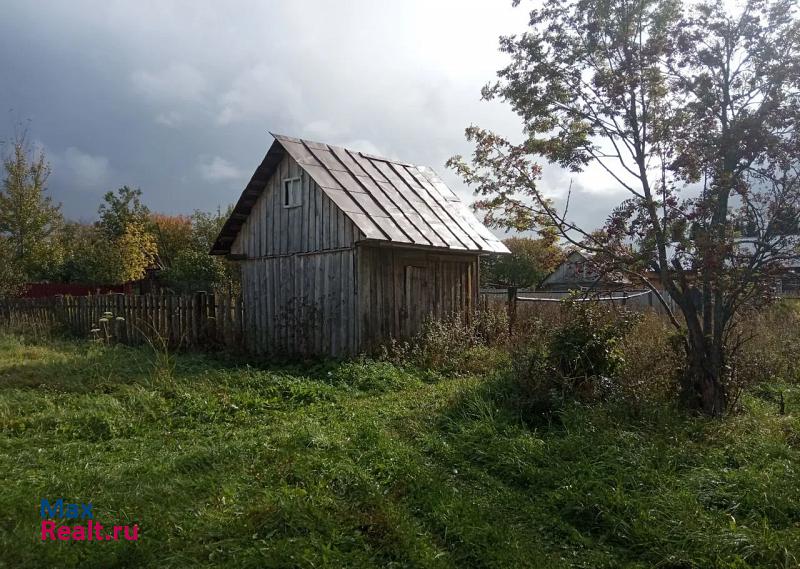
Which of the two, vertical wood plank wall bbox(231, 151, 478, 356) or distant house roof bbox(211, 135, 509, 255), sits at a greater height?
distant house roof bbox(211, 135, 509, 255)

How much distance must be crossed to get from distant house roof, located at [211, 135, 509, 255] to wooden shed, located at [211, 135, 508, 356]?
0.04 metres

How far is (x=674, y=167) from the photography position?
6691 millimetres

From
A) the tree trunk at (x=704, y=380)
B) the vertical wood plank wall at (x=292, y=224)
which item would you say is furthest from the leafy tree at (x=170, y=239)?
the tree trunk at (x=704, y=380)

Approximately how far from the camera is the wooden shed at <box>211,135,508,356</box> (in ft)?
37.3

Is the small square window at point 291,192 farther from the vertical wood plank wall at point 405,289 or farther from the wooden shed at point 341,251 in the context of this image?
the vertical wood plank wall at point 405,289

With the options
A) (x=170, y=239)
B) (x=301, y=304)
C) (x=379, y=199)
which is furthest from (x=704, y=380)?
(x=170, y=239)

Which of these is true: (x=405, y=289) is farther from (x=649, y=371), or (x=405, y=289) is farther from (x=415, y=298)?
(x=649, y=371)

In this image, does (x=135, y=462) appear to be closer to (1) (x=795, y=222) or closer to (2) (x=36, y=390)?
(2) (x=36, y=390)

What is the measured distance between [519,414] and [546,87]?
14.7 ft

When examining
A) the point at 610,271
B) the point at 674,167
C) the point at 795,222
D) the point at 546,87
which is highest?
the point at 546,87

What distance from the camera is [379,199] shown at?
40.7 ft

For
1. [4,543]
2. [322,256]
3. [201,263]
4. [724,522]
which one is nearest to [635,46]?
[724,522]

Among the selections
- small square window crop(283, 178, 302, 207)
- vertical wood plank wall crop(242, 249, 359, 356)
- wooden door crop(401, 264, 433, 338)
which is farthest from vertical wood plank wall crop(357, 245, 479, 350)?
small square window crop(283, 178, 302, 207)

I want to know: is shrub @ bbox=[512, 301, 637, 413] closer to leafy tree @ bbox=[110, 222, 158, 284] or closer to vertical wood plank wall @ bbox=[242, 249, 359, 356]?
vertical wood plank wall @ bbox=[242, 249, 359, 356]
